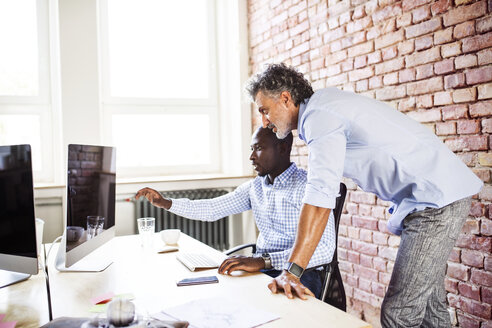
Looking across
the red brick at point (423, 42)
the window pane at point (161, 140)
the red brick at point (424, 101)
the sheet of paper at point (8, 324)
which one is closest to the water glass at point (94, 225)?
A: the sheet of paper at point (8, 324)

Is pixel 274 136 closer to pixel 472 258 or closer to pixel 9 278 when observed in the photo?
pixel 472 258

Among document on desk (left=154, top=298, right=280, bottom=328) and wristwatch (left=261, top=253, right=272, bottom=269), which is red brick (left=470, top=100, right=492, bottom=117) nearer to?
wristwatch (left=261, top=253, right=272, bottom=269)

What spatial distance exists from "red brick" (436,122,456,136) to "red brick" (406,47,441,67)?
13.2 inches

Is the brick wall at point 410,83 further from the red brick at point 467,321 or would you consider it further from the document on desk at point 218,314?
the document on desk at point 218,314

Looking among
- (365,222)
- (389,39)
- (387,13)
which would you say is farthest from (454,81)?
(365,222)

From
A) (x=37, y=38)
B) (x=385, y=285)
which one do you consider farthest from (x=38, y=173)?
(x=385, y=285)

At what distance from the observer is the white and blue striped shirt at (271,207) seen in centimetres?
200

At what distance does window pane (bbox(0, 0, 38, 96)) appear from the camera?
331 cm

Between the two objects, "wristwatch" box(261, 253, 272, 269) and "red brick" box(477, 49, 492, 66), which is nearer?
"wristwatch" box(261, 253, 272, 269)

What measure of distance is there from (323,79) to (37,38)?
2.32 m

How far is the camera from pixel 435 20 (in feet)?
6.91

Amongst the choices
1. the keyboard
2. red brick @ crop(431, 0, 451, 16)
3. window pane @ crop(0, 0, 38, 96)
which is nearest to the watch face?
the keyboard

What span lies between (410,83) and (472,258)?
956 mm

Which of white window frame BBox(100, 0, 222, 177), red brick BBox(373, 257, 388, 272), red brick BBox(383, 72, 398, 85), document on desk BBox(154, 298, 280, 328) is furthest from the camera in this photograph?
white window frame BBox(100, 0, 222, 177)
